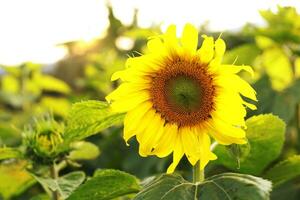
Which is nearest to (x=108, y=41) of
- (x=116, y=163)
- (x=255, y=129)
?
(x=116, y=163)

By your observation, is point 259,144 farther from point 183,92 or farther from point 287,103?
point 287,103

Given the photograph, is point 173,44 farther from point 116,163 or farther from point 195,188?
point 116,163

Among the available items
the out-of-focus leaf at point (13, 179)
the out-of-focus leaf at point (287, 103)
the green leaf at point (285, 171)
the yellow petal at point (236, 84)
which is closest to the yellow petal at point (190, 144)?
the yellow petal at point (236, 84)

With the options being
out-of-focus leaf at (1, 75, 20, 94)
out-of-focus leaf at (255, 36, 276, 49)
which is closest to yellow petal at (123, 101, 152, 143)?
out-of-focus leaf at (255, 36, 276, 49)

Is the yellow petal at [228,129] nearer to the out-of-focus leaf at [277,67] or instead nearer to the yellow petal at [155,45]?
the yellow petal at [155,45]

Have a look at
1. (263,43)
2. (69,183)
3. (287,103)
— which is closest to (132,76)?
(69,183)

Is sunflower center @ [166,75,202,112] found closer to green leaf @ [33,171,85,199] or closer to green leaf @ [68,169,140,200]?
green leaf @ [68,169,140,200]

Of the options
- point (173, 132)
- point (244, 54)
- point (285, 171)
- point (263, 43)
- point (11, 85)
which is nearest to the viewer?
point (173, 132)

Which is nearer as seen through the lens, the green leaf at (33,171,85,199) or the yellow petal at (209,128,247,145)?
the yellow petal at (209,128,247,145)
